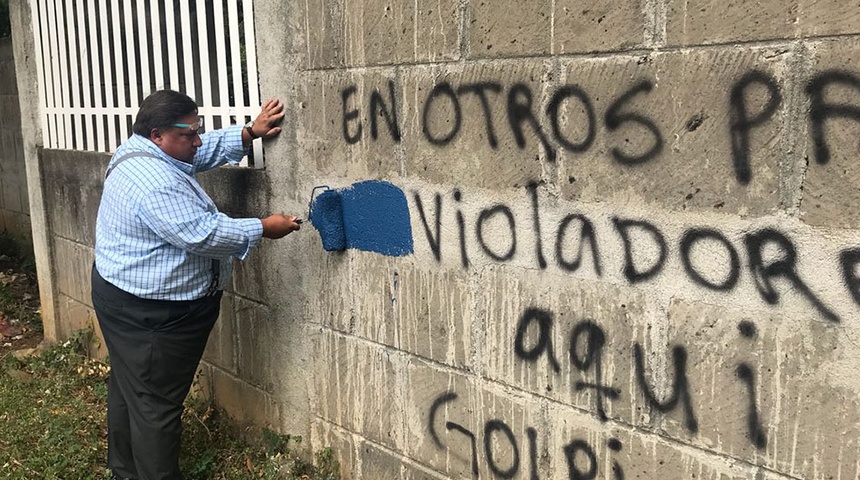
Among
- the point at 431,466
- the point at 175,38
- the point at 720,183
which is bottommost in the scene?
the point at 431,466

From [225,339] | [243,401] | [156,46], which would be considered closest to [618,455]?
[243,401]

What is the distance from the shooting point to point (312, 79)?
3293 mm

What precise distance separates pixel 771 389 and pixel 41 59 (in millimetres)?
5402

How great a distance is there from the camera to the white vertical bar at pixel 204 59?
389 cm

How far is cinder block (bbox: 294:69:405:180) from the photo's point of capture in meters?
2.98

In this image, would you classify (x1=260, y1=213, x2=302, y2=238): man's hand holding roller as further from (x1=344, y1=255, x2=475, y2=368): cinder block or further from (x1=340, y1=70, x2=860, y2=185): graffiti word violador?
(x1=340, y1=70, x2=860, y2=185): graffiti word violador

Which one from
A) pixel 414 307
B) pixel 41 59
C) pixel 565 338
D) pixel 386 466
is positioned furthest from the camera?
pixel 41 59

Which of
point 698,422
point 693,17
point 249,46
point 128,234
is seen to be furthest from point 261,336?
point 693,17

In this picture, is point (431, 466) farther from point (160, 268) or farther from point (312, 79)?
point (312, 79)

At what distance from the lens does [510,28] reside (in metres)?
2.49

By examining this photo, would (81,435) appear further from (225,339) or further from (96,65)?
(96,65)

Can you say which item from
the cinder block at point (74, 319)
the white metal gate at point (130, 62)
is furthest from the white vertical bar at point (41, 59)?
the cinder block at point (74, 319)

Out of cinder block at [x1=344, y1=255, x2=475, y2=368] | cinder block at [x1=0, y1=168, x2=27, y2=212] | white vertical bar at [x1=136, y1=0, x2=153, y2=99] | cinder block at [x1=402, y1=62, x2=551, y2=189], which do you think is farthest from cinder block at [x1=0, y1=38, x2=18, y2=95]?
cinder block at [x1=402, y1=62, x2=551, y2=189]

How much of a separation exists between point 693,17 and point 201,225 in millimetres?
2054
